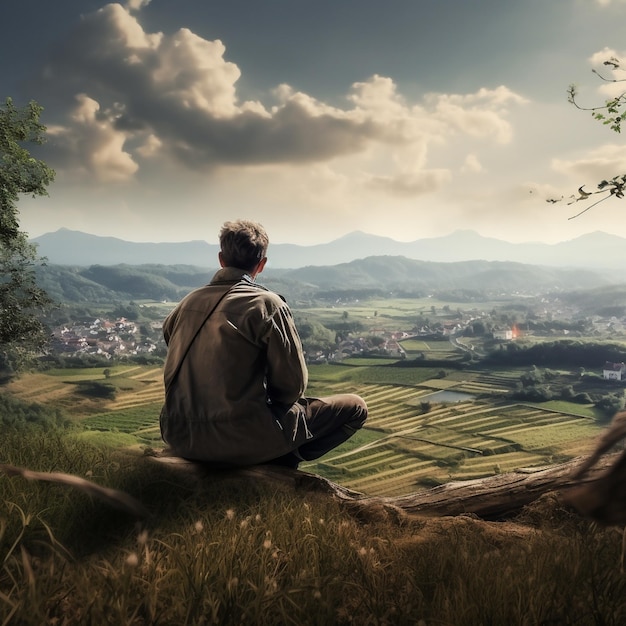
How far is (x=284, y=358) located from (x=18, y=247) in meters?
14.1

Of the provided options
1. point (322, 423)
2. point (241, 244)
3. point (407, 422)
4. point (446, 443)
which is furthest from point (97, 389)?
point (241, 244)

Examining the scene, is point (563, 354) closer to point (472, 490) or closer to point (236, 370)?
point (472, 490)

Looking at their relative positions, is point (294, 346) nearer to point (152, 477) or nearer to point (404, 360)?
point (152, 477)

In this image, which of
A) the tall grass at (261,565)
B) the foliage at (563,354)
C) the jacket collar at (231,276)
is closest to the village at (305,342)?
the foliage at (563,354)

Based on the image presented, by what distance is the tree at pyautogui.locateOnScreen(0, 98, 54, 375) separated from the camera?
475 inches

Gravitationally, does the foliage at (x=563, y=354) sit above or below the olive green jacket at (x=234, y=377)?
below

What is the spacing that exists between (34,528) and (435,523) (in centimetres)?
274

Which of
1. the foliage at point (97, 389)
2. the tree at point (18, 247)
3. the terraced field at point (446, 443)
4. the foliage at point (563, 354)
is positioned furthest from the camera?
the foliage at point (563, 354)

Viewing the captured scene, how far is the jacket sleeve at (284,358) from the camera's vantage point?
3260 millimetres

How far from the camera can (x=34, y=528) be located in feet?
7.68

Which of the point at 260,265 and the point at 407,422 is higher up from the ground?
the point at 260,265

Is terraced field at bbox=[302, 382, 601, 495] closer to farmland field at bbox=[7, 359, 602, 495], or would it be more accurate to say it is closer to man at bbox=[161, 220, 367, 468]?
farmland field at bbox=[7, 359, 602, 495]

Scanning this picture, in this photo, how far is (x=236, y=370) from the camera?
10.6ft

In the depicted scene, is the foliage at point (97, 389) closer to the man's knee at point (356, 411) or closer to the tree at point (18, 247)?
the tree at point (18, 247)
